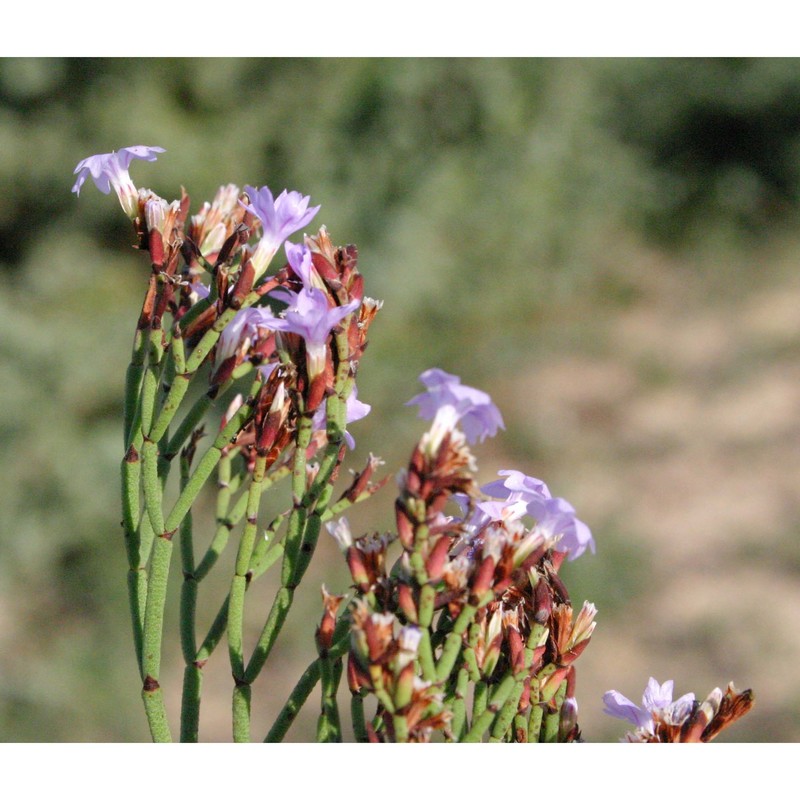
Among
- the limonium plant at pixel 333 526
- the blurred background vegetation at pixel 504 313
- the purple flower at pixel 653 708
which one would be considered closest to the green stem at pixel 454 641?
the limonium plant at pixel 333 526

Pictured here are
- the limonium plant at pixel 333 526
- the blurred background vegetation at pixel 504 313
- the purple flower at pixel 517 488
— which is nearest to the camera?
the limonium plant at pixel 333 526

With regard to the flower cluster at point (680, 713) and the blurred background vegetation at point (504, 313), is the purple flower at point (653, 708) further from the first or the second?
the blurred background vegetation at point (504, 313)

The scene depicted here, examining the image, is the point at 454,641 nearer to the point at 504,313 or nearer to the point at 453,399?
the point at 453,399

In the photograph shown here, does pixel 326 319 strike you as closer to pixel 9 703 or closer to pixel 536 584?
pixel 536 584

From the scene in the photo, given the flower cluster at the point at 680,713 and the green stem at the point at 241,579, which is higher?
the green stem at the point at 241,579

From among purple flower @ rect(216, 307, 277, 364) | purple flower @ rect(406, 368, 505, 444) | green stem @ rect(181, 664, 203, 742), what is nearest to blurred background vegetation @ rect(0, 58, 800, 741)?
green stem @ rect(181, 664, 203, 742)

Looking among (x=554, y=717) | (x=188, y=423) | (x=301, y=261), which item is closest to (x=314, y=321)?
(x=301, y=261)

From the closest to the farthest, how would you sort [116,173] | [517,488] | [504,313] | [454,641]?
[454,641] → [517,488] → [116,173] → [504,313]
